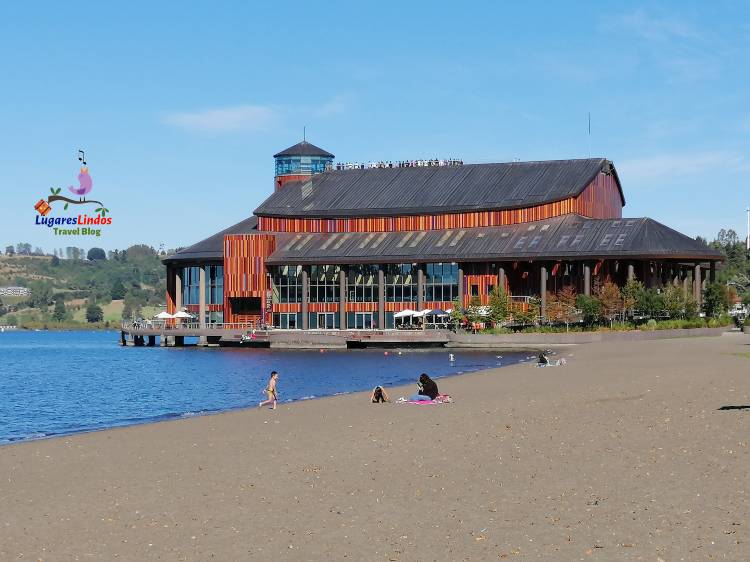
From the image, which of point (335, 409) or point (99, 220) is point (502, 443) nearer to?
point (335, 409)

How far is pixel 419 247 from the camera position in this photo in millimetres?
141250

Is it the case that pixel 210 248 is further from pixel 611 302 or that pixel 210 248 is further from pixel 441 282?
pixel 611 302

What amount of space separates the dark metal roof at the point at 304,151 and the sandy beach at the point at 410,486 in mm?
133302

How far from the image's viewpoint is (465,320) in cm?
12850

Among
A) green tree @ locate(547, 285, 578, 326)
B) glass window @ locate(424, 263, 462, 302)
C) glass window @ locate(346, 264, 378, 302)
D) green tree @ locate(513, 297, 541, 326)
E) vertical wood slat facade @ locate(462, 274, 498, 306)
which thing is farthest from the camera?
glass window @ locate(346, 264, 378, 302)

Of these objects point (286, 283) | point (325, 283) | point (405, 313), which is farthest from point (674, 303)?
→ point (286, 283)

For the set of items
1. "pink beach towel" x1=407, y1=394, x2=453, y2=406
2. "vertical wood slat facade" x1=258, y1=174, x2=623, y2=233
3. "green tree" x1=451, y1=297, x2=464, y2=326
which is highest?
"vertical wood slat facade" x1=258, y1=174, x2=623, y2=233

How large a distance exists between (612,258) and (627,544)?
11079cm

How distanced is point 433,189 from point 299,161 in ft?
91.9

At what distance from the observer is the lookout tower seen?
173 meters

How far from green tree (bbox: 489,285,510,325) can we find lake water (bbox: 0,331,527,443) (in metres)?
10.1

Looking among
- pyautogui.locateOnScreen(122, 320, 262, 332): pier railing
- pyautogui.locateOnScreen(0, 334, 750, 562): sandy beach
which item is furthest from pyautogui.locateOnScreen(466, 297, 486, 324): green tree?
pyautogui.locateOnScreen(0, 334, 750, 562): sandy beach

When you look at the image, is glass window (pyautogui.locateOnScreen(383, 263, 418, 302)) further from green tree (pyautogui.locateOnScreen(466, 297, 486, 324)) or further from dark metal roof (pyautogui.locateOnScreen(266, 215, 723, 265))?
green tree (pyautogui.locateOnScreen(466, 297, 486, 324))

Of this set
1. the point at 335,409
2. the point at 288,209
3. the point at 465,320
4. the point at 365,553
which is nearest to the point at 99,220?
the point at 288,209
